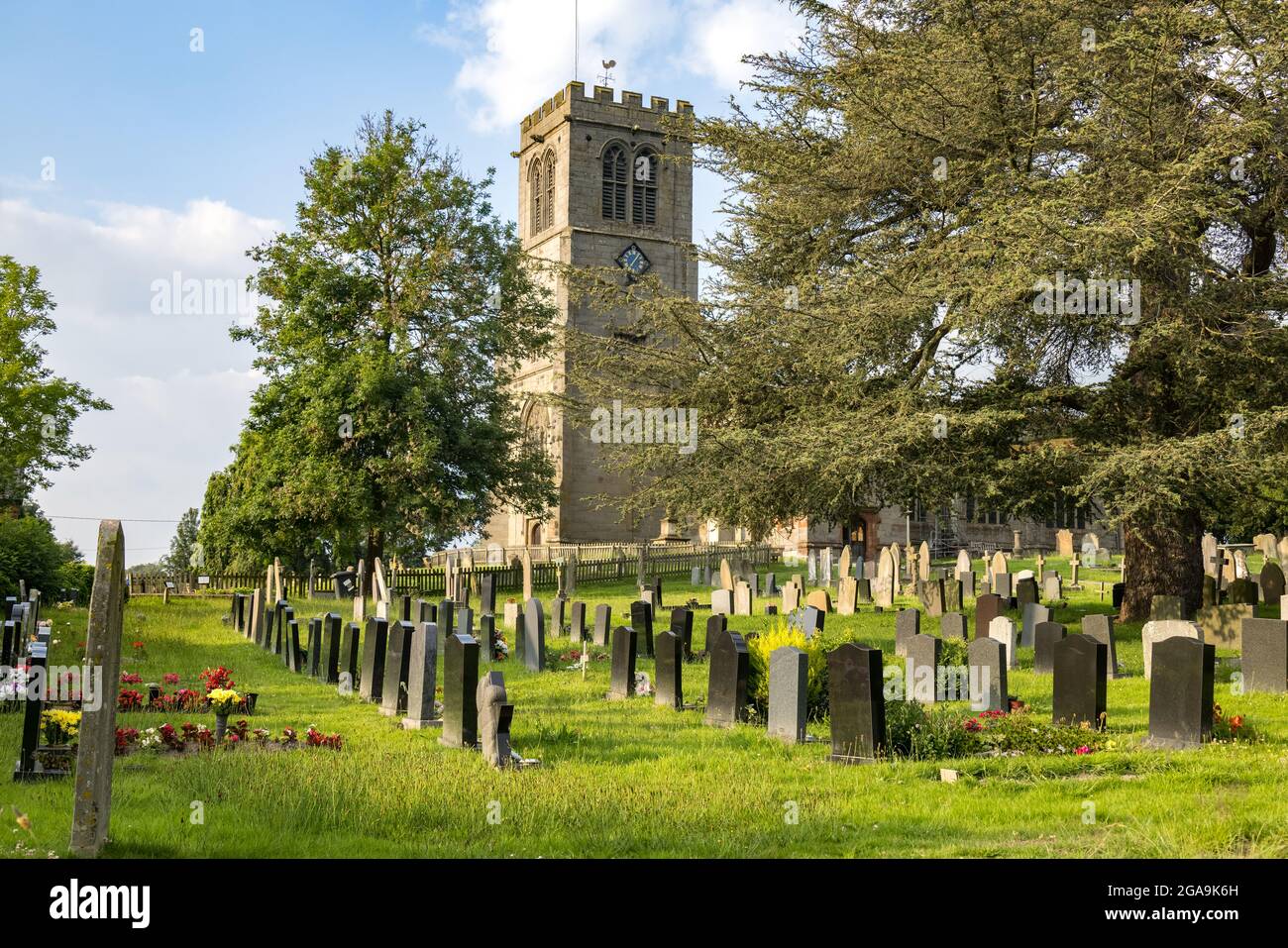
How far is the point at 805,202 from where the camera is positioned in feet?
65.2

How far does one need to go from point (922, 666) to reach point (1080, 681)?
7.77 ft

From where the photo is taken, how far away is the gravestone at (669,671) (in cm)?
1174

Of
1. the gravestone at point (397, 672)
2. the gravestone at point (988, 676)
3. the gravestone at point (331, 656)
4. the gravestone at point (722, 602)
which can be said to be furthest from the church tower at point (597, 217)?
the gravestone at point (988, 676)

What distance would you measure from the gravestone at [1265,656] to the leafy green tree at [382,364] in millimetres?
22107

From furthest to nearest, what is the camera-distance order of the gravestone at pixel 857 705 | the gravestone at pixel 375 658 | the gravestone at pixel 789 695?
1. the gravestone at pixel 375 658
2. the gravestone at pixel 789 695
3. the gravestone at pixel 857 705

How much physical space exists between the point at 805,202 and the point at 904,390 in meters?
4.45

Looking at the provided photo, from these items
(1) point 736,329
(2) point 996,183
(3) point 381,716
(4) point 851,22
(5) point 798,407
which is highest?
(4) point 851,22

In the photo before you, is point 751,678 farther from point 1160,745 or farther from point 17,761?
point 17,761

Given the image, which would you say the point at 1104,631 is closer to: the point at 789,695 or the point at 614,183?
the point at 789,695

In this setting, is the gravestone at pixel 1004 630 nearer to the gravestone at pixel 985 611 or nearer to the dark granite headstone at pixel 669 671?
the gravestone at pixel 985 611

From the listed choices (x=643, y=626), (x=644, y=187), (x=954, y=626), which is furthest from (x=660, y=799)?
(x=644, y=187)

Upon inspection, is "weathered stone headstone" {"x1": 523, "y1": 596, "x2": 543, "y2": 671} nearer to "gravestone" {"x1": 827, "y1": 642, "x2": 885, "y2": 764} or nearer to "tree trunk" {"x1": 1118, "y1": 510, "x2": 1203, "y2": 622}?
"gravestone" {"x1": 827, "y1": 642, "x2": 885, "y2": 764}

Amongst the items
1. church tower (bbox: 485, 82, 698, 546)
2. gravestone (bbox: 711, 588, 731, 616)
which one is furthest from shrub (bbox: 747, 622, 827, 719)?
church tower (bbox: 485, 82, 698, 546)
